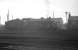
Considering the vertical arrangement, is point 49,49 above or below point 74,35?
below

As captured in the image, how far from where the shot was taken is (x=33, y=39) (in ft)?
56.4

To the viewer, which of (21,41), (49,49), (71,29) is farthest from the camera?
(71,29)

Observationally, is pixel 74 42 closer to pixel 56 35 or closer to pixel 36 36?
pixel 56 35

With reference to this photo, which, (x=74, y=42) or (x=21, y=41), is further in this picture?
(x=21, y=41)

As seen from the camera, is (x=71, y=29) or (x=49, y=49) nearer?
(x=49, y=49)

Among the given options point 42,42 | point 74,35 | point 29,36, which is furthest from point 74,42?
point 29,36

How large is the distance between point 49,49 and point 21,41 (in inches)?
204

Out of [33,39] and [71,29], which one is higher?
[71,29]

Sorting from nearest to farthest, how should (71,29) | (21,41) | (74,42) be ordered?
(74,42) < (21,41) < (71,29)

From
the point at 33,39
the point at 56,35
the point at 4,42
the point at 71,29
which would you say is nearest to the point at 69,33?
A: the point at 71,29

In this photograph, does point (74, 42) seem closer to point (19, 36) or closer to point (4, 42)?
point (19, 36)

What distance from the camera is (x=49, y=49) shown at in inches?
505

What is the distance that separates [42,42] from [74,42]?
4310mm

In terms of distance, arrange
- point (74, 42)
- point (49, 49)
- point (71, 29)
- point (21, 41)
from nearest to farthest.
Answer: point (49, 49) → point (74, 42) → point (21, 41) → point (71, 29)
